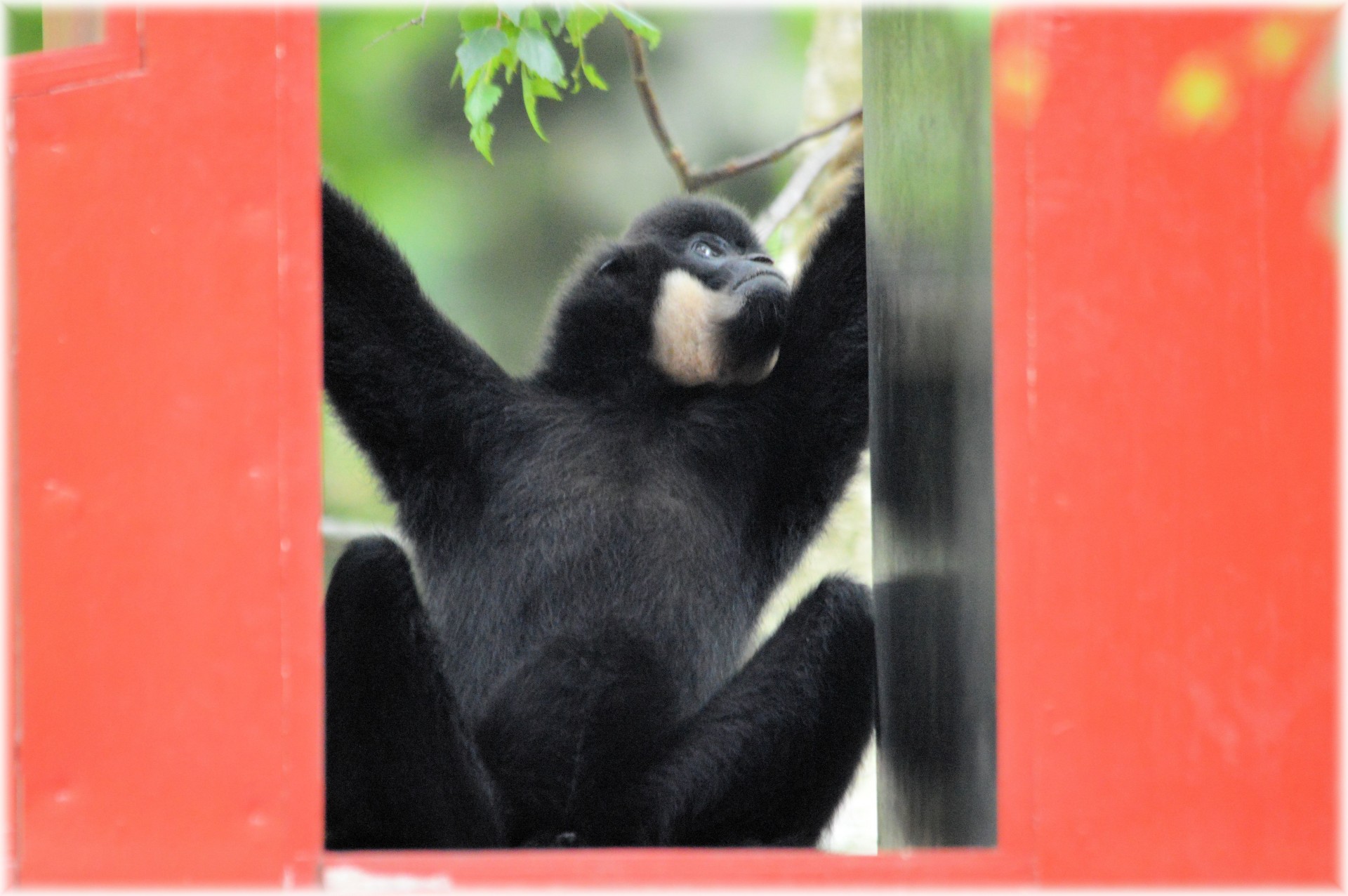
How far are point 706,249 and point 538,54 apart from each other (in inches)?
48.4

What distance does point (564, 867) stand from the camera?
239 cm

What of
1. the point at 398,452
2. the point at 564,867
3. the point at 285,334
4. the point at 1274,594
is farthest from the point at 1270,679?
the point at 398,452

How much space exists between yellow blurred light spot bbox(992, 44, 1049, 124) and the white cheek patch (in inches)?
83.4

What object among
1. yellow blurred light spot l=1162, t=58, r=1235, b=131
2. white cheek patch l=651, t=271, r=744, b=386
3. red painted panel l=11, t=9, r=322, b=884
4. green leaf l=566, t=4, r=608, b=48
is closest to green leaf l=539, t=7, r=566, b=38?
green leaf l=566, t=4, r=608, b=48

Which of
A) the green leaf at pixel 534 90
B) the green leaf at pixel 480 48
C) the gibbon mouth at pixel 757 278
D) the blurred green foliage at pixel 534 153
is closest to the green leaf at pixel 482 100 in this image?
the green leaf at pixel 480 48

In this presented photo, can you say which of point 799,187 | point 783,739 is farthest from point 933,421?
point 799,187

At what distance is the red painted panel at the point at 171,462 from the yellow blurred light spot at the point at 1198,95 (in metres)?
1.47

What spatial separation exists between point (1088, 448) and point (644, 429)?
229 cm

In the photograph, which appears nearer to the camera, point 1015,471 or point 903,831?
point 1015,471

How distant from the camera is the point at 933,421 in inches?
143

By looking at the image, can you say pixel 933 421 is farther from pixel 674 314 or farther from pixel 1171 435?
pixel 674 314

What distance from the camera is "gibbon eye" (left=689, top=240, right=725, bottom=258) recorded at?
200 inches

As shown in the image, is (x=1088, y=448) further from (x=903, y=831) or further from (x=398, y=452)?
(x=398, y=452)

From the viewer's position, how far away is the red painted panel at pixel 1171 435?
246 cm
